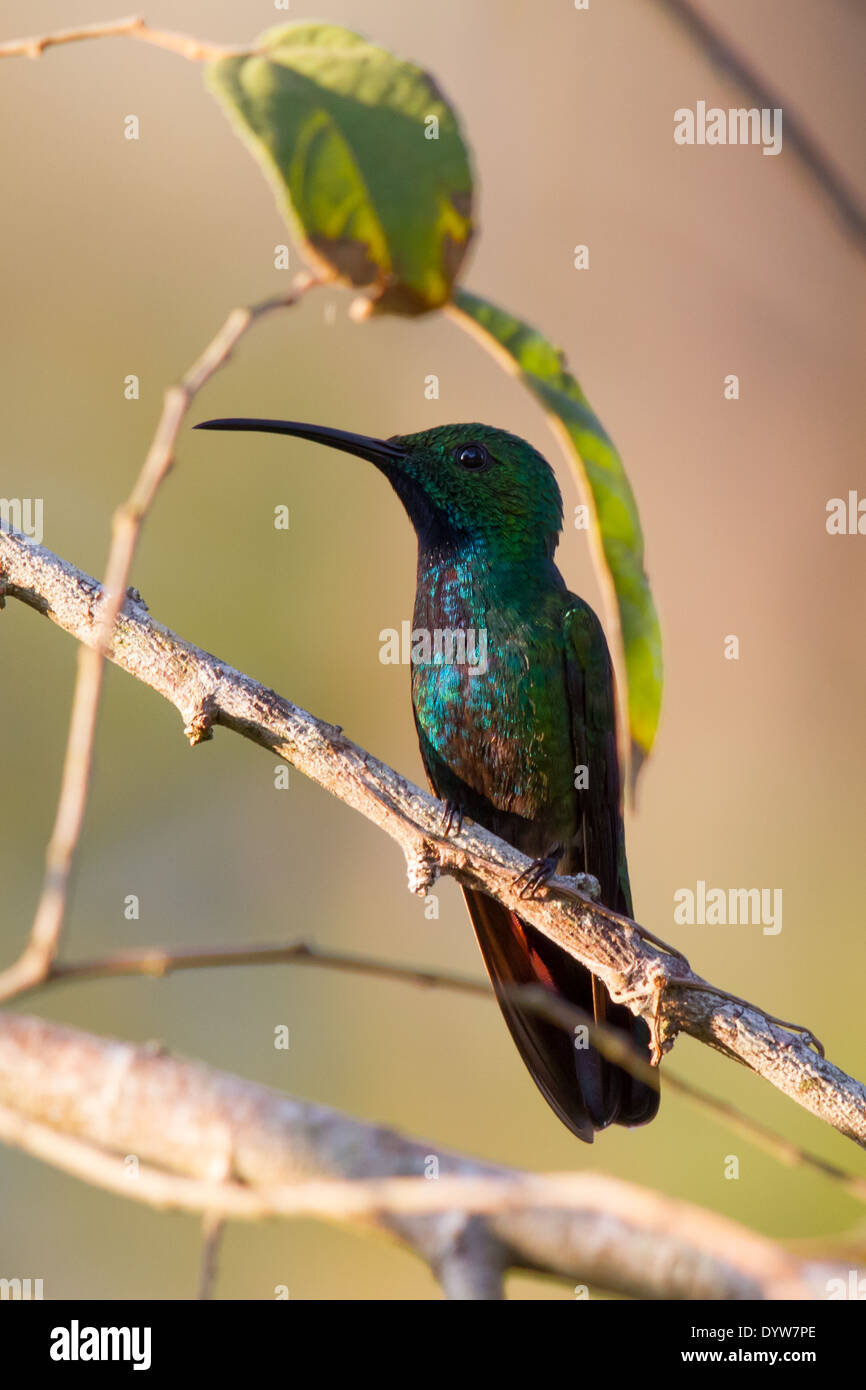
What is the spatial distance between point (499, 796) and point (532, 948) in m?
0.43

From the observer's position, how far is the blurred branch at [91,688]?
3.34ft

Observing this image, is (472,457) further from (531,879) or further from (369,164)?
(369,164)

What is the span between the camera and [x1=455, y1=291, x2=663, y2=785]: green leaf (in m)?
1.41

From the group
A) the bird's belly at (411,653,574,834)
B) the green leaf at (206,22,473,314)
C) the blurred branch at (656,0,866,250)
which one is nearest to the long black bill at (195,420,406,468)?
the bird's belly at (411,653,574,834)

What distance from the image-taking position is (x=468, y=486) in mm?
3609

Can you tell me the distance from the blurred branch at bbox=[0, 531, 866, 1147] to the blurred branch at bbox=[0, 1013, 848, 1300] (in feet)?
1.99

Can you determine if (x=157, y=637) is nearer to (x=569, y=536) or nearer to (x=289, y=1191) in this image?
(x=289, y=1191)

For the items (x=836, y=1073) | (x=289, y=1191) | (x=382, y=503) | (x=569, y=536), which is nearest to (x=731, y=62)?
(x=289, y=1191)

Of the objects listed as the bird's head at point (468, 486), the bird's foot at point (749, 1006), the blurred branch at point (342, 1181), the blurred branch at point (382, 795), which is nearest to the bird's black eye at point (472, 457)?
the bird's head at point (468, 486)

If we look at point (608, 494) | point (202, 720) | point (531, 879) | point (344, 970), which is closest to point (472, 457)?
point (531, 879)

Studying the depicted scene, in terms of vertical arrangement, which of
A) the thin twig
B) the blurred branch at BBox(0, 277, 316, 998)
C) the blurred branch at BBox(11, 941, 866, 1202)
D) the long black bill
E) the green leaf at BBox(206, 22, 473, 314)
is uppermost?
the long black bill

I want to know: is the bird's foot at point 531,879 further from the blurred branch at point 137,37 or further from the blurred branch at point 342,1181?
the blurred branch at point 137,37

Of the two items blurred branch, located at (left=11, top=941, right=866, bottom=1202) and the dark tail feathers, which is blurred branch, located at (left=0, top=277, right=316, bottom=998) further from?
the dark tail feathers

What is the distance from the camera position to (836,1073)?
2.23 m
